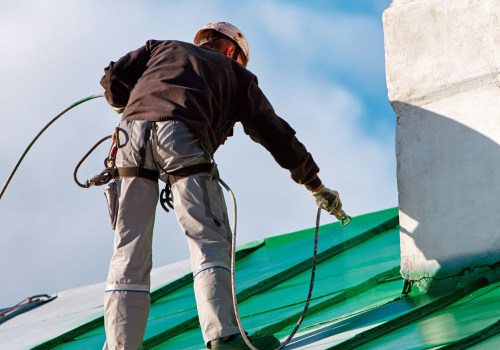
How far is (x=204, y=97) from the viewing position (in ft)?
12.5

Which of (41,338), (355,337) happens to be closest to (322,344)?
(355,337)

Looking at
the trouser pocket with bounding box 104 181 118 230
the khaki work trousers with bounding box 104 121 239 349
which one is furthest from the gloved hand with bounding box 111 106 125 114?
the trouser pocket with bounding box 104 181 118 230

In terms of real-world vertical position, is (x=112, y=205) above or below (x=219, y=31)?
below

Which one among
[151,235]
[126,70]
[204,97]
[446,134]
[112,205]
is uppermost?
[126,70]

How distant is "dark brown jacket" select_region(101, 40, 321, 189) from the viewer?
3775 mm

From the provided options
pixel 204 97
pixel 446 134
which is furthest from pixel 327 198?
pixel 204 97

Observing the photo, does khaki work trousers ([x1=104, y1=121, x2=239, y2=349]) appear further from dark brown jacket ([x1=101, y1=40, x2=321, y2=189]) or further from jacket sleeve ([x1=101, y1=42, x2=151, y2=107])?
jacket sleeve ([x1=101, y1=42, x2=151, y2=107])

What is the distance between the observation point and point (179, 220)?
3604 mm

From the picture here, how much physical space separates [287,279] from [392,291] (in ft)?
4.15

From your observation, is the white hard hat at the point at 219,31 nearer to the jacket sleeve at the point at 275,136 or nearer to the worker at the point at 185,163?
the worker at the point at 185,163

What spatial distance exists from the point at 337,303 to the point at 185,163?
1166 millimetres

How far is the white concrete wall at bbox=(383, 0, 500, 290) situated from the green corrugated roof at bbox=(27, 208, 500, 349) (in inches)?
6.8

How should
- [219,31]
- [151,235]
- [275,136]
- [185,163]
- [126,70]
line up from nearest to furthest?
[185,163] < [151,235] < [275,136] < [126,70] < [219,31]

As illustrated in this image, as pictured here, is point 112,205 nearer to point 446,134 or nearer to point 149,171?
point 149,171
